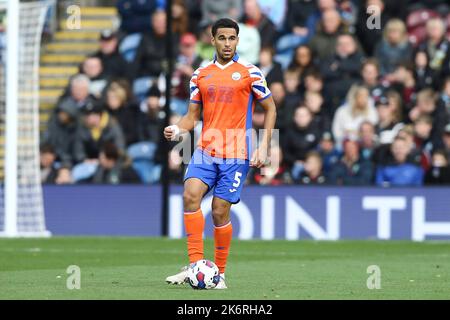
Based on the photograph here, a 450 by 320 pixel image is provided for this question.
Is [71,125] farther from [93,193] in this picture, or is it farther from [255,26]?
[255,26]

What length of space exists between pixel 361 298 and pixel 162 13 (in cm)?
1165

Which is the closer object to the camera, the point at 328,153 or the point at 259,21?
the point at 328,153

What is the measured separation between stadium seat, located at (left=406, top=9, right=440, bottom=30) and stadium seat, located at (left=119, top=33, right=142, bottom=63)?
4.31 m

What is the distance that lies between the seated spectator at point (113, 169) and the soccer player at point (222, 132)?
28.7ft

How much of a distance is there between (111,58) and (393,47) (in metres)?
4.49

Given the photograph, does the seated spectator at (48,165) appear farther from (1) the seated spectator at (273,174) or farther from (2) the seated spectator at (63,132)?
(1) the seated spectator at (273,174)

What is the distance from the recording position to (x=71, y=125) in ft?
66.1

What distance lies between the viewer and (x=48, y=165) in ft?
65.5

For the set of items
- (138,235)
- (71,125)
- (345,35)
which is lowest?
(138,235)

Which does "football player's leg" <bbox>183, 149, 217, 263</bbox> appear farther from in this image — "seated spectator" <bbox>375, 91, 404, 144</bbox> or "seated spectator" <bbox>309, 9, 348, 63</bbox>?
"seated spectator" <bbox>309, 9, 348, 63</bbox>

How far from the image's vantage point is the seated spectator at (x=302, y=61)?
2005 centimetres

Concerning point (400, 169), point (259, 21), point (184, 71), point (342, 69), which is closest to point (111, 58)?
point (184, 71)

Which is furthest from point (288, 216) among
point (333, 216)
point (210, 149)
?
point (210, 149)

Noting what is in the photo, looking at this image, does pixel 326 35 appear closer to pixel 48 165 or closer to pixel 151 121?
pixel 151 121
